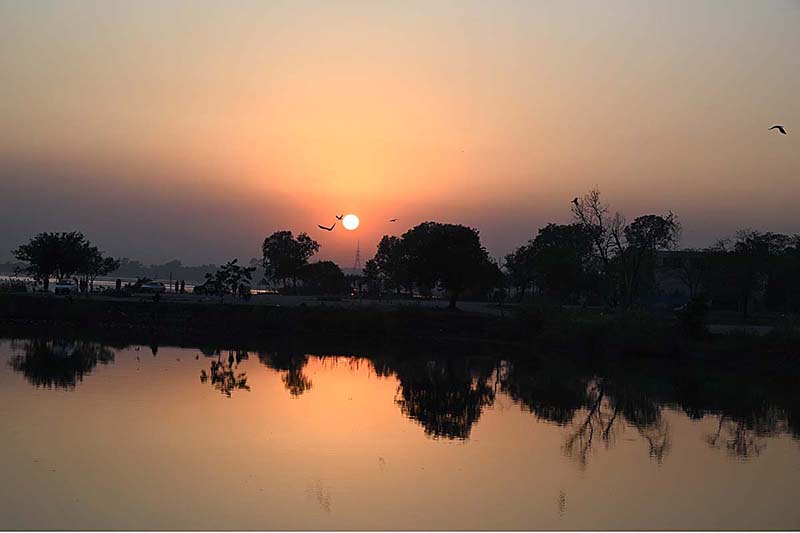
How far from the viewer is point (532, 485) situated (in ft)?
52.7

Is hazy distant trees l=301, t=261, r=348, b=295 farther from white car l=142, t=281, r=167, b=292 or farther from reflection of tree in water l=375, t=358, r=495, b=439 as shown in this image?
reflection of tree in water l=375, t=358, r=495, b=439

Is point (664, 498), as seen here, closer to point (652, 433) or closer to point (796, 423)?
point (652, 433)

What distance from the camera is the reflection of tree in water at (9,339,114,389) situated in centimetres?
2746

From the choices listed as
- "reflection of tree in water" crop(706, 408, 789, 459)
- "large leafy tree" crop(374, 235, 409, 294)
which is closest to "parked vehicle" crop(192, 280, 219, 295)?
"large leafy tree" crop(374, 235, 409, 294)

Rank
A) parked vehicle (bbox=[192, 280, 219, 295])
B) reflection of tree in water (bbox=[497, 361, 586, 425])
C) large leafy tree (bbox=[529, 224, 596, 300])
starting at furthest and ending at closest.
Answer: large leafy tree (bbox=[529, 224, 596, 300]) → parked vehicle (bbox=[192, 280, 219, 295]) → reflection of tree in water (bbox=[497, 361, 586, 425])

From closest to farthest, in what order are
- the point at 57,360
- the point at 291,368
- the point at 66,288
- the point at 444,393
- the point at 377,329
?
the point at 444,393
the point at 57,360
the point at 291,368
the point at 377,329
the point at 66,288

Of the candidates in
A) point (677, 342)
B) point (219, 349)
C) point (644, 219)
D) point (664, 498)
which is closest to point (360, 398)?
point (664, 498)

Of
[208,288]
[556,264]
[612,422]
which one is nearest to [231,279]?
[208,288]

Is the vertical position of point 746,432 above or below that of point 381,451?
below

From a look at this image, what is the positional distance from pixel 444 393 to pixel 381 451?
32.7ft

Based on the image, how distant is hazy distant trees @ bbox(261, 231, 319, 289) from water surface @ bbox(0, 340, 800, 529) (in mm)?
62868

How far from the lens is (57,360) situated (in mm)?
33031

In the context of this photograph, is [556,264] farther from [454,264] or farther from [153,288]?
[153,288]

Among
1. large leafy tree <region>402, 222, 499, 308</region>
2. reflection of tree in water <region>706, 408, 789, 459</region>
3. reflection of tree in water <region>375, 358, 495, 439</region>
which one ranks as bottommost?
reflection of tree in water <region>706, 408, 789, 459</region>
